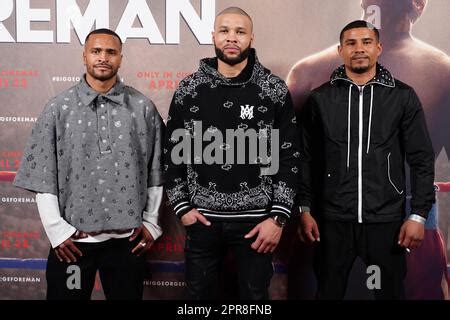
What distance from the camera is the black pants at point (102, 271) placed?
6.45 feet

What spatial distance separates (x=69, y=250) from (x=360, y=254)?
121 cm

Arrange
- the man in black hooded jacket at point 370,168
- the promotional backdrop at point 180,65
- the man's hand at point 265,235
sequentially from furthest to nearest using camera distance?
the promotional backdrop at point 180,65
the man in black hooded jacket at point 370,168
the man's hand at point 265,235

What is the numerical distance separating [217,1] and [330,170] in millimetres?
1043

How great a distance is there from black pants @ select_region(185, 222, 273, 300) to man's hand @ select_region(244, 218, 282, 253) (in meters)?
0.02

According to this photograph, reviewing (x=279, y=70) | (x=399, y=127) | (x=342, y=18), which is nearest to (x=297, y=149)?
(x=399, y=127)

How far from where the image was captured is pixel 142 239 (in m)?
2.05

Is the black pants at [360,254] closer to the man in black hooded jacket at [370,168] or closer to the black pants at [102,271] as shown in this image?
the man in black hooded jacket at [370,168]

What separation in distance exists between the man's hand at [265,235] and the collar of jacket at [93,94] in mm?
755

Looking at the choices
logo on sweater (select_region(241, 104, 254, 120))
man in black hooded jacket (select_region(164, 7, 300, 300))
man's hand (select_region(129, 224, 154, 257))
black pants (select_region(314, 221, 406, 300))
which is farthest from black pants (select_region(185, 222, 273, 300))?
logo on sweater (select_region(241, 104, 254, 120))

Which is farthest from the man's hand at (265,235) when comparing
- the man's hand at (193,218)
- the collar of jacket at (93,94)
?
the collar of jacket at (93,94)

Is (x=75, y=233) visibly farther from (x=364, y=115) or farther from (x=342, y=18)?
(x=342, y=18)

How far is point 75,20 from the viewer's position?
2.48 metres

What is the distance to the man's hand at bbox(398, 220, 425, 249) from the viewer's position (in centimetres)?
200
